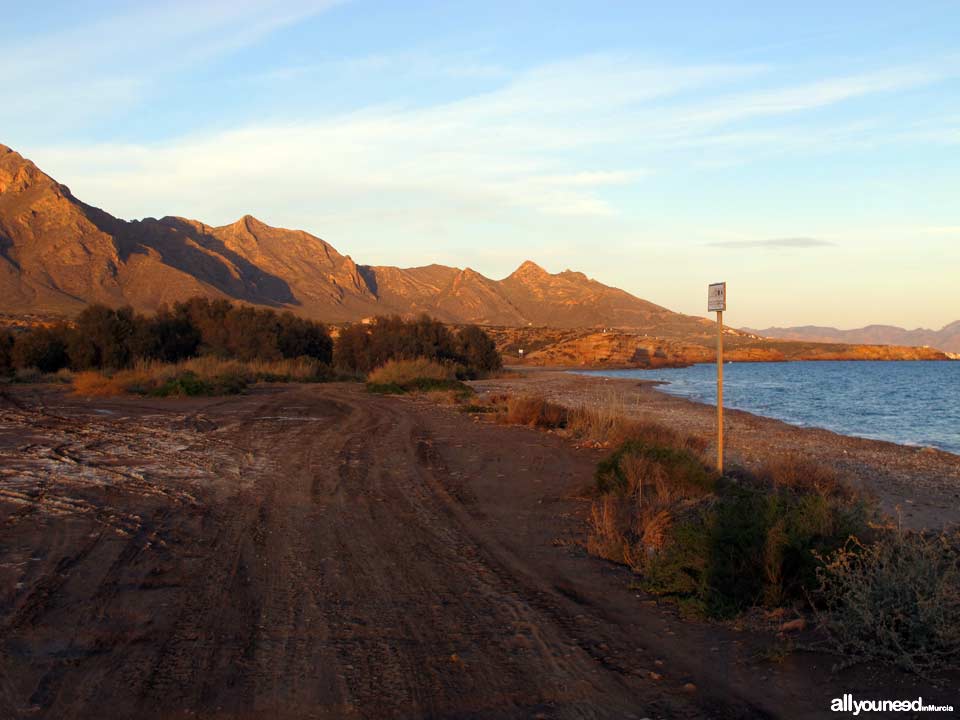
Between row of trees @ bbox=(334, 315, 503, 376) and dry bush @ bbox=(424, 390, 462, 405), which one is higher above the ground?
row of trees @ bbox=(334, 315, 503, 376)

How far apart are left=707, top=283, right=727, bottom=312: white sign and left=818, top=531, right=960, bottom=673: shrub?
5.77 metres

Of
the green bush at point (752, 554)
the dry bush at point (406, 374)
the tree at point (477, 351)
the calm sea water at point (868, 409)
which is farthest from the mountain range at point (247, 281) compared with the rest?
the green bush at point (752, 554)

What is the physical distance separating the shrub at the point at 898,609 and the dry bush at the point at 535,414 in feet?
47.9

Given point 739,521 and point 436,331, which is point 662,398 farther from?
point 739,521

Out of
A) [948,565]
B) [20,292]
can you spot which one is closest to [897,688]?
[948,565]

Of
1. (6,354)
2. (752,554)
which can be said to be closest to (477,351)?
(6,354)

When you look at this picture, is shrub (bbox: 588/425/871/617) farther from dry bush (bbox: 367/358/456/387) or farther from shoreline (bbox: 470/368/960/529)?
dry bush (bbox: 367/358/456/387)

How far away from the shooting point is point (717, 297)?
1179cm

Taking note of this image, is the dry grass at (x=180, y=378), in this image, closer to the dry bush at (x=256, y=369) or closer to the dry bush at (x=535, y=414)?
the dry bush at (x=256, y=369)

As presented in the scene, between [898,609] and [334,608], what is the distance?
4071mm

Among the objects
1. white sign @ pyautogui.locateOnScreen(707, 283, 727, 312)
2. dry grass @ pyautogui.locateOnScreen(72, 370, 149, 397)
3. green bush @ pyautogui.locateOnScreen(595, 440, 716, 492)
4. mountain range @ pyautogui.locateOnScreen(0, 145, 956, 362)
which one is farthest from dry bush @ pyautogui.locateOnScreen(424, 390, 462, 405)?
mountain range @ pyautogui.locateOnScreen(0, 145, 956, 362)

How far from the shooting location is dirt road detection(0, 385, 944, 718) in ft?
16.6

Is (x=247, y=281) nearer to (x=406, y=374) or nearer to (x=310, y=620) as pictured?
(x=406, y=374)

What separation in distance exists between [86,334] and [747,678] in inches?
1661
